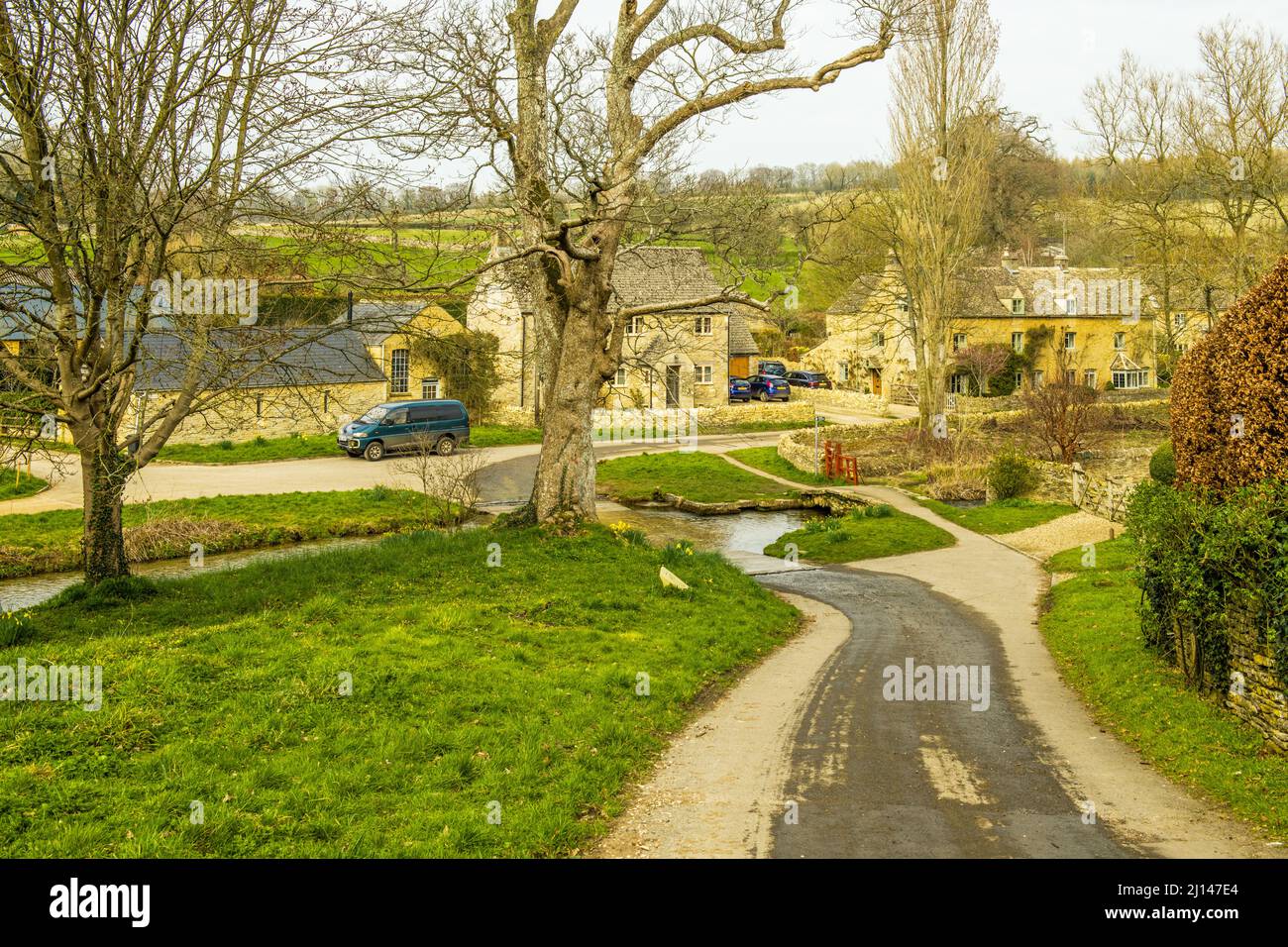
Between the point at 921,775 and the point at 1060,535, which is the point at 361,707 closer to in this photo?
the point at 921,775

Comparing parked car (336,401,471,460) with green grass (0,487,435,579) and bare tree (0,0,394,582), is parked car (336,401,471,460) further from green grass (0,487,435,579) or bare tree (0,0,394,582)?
bare tree (0,0,394,582)

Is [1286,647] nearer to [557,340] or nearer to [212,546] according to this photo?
[557,340]

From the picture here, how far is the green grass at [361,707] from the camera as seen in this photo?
298 inches

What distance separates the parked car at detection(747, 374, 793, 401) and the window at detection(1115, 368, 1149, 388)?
22.0 meters

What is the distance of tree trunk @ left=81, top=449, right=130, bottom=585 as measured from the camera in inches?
526

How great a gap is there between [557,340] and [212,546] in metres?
10.7

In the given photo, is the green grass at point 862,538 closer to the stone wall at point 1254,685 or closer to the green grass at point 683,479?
the green grass at point 683,479

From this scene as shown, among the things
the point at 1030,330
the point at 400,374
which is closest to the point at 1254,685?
the point at 400,374

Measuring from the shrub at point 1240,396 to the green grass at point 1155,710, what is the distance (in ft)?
6.08

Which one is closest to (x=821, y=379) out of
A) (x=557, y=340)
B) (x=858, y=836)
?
(x=557, y=340)

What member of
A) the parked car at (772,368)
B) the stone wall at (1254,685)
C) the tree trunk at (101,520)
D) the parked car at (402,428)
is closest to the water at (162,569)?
the tree trunk at (101,520)

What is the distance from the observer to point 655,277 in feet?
183

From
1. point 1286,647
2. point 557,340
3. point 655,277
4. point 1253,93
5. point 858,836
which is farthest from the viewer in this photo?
point 655,277
